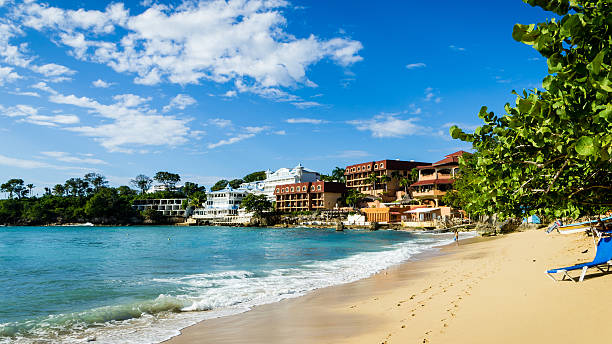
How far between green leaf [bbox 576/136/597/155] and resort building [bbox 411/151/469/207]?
70560mm

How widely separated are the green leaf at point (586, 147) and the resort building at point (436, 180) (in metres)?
70.6

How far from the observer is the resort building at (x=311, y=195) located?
99938 mm

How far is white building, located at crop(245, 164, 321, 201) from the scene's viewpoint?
4798 inches

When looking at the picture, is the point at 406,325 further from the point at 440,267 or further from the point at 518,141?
the point at 440,267

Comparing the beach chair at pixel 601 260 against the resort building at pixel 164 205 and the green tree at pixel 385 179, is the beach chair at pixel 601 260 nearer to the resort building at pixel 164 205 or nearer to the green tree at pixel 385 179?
the green tree at pixel 385 179

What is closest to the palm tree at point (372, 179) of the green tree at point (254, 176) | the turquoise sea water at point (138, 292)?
the turquoise sea water at point (138, 292)

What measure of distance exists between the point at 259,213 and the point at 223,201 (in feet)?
68.2

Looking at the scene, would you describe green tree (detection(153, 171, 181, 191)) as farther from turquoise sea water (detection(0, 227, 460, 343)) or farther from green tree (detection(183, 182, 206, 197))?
turquoise sea water (detection(0, 227, 460, 343))

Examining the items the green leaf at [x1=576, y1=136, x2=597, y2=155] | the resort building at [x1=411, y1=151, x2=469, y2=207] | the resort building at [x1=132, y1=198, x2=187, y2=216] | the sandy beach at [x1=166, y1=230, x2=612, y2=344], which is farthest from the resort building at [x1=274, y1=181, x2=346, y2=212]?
the green leaf at [x1=576, y1=136, x2=597, y2=155]

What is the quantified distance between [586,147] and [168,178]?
585ft

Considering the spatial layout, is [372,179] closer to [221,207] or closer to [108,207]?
[221,207]

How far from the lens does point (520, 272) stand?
42.4 feet

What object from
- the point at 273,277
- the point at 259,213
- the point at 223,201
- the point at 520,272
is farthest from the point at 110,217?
the point at 520,272

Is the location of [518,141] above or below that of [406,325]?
above
